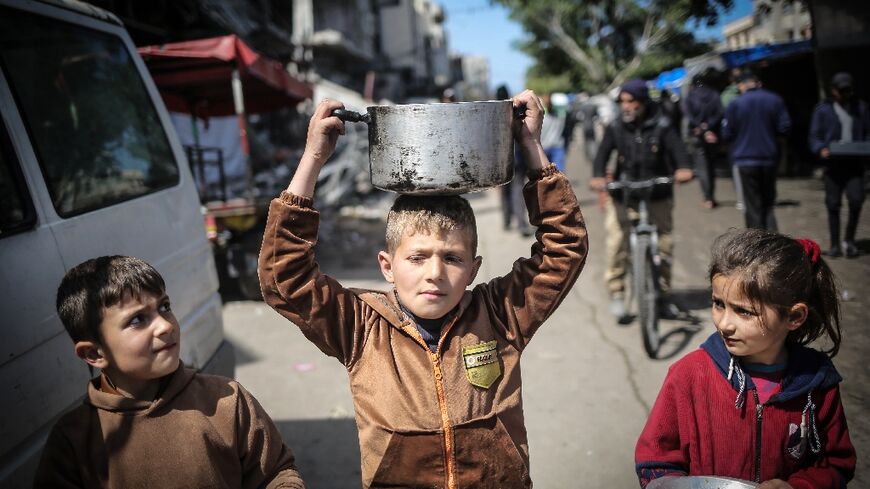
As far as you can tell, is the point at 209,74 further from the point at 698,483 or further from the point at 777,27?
the point at 777,27

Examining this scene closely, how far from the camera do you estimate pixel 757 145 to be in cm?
645

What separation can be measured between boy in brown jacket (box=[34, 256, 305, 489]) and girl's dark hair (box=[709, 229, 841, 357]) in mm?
1391

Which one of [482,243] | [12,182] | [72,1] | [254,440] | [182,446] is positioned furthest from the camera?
[482,243]

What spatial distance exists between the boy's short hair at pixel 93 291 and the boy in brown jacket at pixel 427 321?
0.33 meters

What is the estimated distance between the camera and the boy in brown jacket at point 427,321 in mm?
1591

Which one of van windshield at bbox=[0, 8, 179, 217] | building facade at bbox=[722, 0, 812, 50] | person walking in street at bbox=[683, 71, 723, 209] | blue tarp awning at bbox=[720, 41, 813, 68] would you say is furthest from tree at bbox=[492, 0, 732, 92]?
van windshield at bbox=[0, 8, 179, 217]

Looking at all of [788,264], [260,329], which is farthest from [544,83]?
[788,264]

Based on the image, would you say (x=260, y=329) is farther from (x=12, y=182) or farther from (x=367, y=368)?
(x=367, y=368)

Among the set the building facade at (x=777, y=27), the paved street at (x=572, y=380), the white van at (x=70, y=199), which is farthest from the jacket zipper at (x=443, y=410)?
the building facade at (x=777, y=27)

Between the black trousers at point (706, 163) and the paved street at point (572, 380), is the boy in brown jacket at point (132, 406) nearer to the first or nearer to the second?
the paved street at point (572, 380)

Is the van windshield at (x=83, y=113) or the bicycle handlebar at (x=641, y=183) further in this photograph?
the bicycle handlebar at (x=641, y=183)

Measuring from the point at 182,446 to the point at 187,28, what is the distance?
10.7 metres

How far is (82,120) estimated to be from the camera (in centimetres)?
251

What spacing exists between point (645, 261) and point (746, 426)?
284cm
